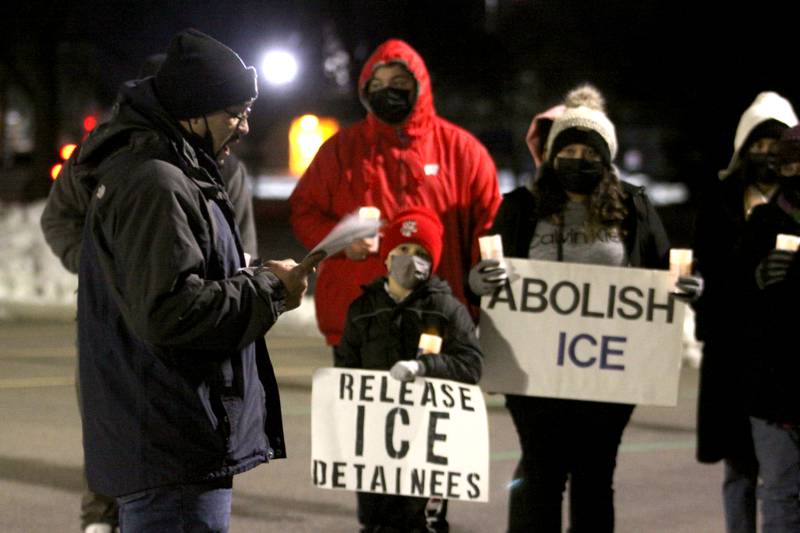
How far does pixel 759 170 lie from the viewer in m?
5.69

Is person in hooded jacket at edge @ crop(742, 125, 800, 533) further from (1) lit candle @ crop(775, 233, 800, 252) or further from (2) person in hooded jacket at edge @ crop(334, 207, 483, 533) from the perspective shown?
(2) person in hooded jacket at edge @ crop(334, 207, 483, 533)

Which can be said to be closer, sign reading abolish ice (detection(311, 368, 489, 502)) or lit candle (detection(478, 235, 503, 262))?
lit candle (detection(478, 235, 503, 262))

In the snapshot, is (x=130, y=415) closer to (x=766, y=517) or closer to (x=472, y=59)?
(x=766, y=517)

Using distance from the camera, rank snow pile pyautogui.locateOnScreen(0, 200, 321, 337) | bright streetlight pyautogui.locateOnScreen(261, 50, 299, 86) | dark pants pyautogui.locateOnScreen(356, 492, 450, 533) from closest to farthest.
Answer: dark pants pyautogui.locateOnScreen(356, 492, 450, 533)
snow pile pyautogui.locateOnScreen(0, 200, 321, 337)
bright streetlight pyautogui.locateOnScreen(261, 50, 299, 86)

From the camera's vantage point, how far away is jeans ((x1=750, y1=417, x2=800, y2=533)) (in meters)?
5.32

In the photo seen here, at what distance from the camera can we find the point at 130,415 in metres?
3.44

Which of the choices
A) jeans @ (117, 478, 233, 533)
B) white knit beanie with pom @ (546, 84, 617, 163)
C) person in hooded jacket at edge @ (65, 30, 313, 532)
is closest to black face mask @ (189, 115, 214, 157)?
person in hooded jacket at edge @ (65, 30, 313, 532)

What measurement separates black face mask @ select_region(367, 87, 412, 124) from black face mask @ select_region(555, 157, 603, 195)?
92 cm

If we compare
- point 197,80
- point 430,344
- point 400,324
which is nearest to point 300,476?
point 400,324

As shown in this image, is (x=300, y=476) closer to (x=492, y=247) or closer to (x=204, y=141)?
(x=492, y=247)

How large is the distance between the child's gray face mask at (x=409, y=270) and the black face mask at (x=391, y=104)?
2.21ft

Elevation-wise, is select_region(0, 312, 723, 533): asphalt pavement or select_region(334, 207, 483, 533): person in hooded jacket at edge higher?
select_region(334, 207, 483, 533): person in hooded jacket at edge

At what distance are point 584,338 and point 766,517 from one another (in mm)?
972

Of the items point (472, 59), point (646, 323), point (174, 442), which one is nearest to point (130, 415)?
point (174, 442)
